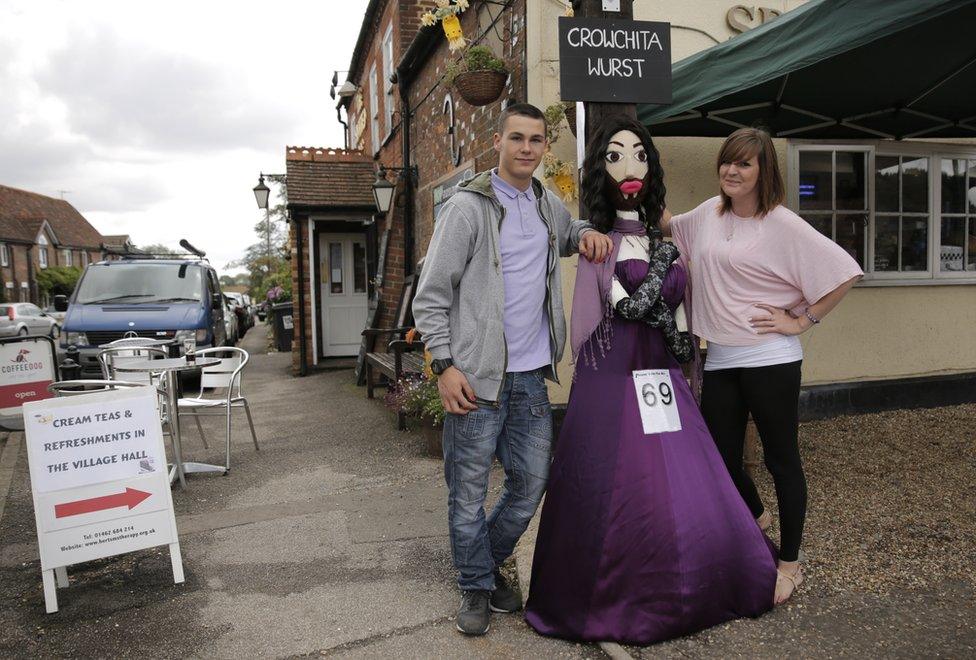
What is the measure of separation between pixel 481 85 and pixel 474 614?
4225 mm

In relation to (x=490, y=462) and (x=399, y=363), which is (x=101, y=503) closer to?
(x=490, y=462)

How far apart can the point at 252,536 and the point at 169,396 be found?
1.54 meters

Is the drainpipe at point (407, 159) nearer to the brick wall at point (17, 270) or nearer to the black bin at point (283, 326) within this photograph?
the black bin at point (283, 326)

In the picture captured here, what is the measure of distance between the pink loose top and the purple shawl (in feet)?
1.16

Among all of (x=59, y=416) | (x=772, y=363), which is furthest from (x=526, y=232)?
(x=59, y=416)

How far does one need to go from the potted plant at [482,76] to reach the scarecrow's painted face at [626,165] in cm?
325

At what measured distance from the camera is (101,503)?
3.46 m

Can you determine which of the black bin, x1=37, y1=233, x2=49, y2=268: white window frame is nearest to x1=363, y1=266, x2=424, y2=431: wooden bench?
the black bin

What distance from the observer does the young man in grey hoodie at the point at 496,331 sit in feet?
8.86

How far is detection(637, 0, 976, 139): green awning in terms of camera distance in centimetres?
367

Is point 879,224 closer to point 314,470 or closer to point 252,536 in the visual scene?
point 314,470

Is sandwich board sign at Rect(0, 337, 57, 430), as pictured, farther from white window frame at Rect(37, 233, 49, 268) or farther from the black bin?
Answer: white window frame at Rect(37, 233, 49, 268)

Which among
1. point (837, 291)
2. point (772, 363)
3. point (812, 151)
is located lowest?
point (772, 363)

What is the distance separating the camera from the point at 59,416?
3430mm
